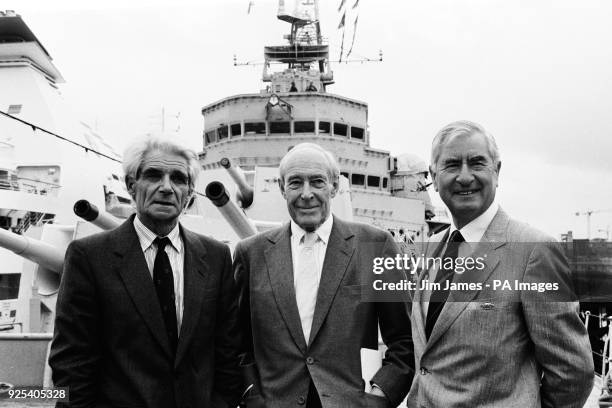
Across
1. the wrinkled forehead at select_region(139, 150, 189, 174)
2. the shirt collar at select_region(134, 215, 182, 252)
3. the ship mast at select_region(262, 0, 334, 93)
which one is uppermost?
the ship mast at select_region(262, 0, 334, 93)

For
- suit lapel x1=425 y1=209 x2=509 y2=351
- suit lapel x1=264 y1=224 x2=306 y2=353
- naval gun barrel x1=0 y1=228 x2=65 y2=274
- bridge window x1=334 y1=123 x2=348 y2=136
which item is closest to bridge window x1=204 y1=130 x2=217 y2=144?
bridge window x1=334 y1=123 x2=348 y2=136

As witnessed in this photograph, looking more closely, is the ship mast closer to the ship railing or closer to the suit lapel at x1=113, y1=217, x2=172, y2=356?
the ship railing

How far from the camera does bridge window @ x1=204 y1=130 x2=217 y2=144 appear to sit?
543 inches

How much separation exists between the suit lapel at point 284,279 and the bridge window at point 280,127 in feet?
36.3

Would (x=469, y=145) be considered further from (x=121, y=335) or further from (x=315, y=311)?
(x=121, y=335)

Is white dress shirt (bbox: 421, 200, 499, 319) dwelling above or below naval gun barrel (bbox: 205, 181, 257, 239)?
below

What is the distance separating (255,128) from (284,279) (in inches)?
449

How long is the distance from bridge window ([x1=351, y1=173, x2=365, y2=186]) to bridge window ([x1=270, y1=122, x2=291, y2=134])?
6.50 ft

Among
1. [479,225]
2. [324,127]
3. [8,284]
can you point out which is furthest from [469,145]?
[8,284]

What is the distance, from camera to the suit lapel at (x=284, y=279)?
205cm

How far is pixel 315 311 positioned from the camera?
2.07 meters

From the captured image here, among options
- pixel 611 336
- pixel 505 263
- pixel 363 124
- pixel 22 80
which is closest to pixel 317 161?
pixel 505 263

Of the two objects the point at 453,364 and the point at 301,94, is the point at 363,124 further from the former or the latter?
the point at 453,364

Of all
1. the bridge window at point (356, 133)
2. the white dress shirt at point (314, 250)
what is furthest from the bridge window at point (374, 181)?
the white dress shirt at point (314, 250)
